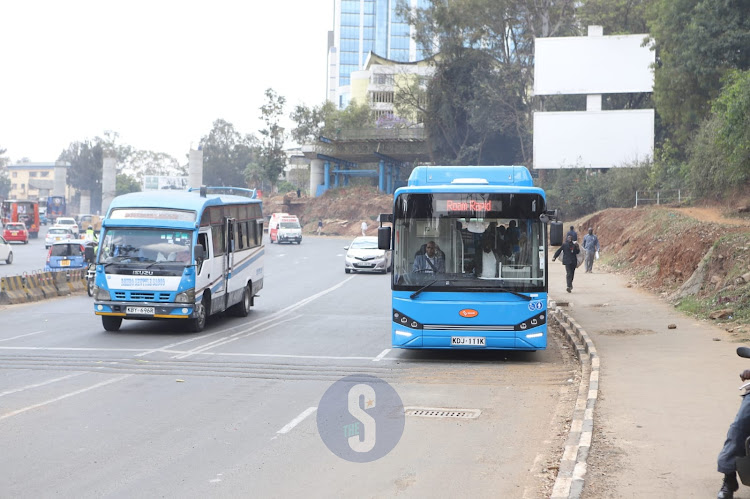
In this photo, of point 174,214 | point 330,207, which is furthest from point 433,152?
point 174,214

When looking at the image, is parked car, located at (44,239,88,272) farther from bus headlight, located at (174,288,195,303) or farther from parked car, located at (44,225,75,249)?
parked car, located at (44,225,75,249)

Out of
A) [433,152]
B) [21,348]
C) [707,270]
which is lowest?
[21,348]

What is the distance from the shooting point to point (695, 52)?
4816 cm

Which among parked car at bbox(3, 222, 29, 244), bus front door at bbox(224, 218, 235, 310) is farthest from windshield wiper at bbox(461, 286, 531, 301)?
parked car at bbox(3, 222, 29, 244)

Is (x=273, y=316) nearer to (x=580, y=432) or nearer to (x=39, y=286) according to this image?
(x=39, y=286)

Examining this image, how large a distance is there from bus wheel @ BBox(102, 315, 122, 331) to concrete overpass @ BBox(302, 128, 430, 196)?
72.7 metres

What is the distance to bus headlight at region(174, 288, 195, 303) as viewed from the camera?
18422mm

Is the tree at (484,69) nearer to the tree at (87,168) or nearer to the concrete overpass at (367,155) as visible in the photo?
the concrete overpass at (367,155)

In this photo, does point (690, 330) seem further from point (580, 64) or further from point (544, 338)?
point (580, 64)

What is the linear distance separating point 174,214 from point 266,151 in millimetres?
94586

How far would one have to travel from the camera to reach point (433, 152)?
86250mm

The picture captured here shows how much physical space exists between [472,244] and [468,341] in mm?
1648

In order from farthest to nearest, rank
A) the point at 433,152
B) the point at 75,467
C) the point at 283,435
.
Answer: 1. the point at 433,152
2. the point at 283,435
3. the point at 75,467

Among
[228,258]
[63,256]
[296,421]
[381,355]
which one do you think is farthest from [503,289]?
[63,256]
